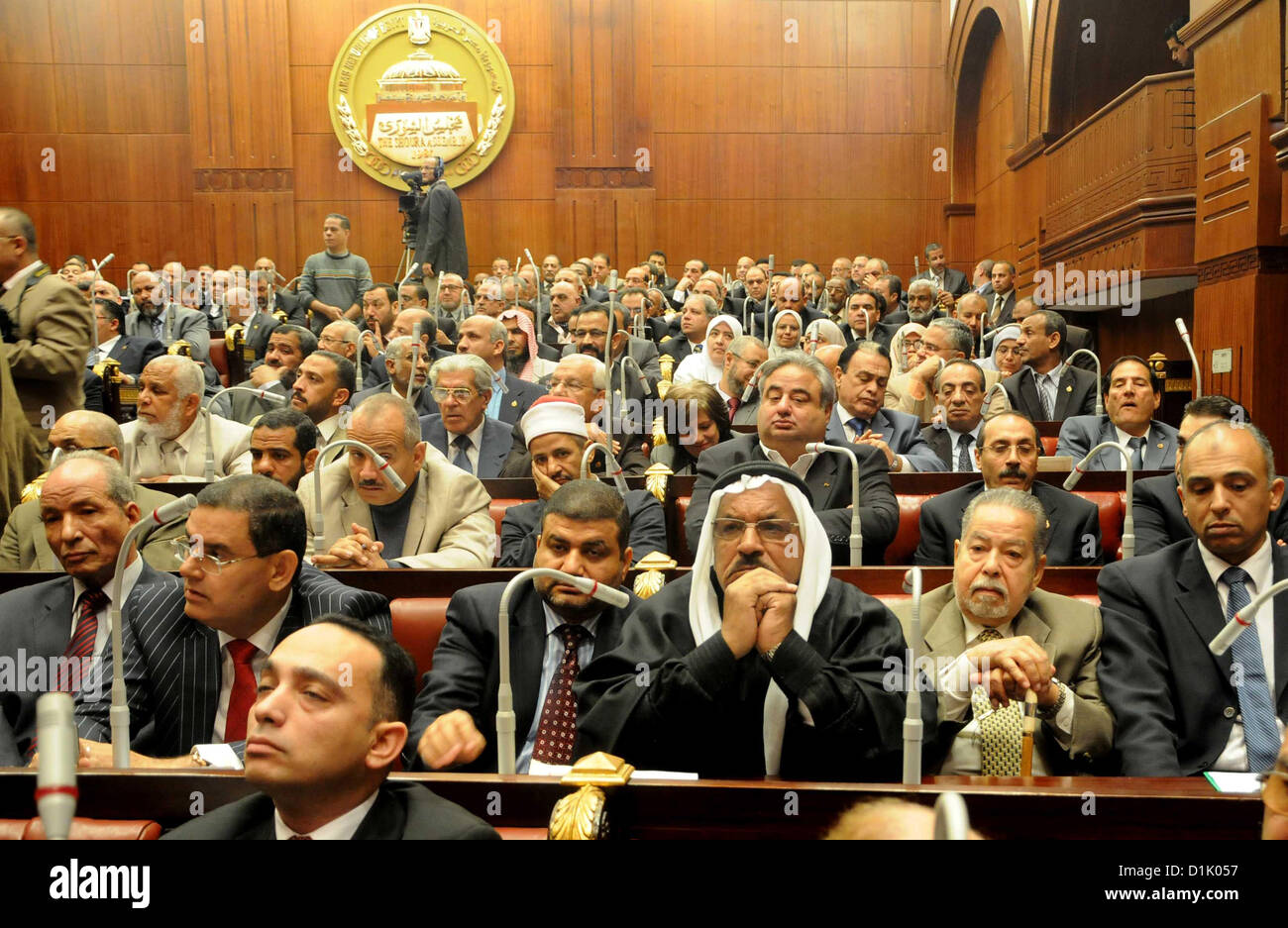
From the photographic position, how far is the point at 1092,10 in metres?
10.1

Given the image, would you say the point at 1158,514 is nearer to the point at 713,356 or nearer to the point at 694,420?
the point at 694,420

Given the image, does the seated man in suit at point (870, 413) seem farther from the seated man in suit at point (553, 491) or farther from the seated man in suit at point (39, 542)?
the seated man in suit at point (39, 542)

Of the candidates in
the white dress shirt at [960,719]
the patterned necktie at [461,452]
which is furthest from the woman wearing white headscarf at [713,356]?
the white dress shirt at [960,719]

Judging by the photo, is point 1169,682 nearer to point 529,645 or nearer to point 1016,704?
point 1016,704

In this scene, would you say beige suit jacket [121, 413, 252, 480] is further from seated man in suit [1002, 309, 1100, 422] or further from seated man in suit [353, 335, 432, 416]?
seated man in suit [1002, 309, 1100, 422]

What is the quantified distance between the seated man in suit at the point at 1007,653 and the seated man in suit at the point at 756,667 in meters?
0.16

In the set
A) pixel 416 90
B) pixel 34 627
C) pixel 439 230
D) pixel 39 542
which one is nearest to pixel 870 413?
pixel 39 542

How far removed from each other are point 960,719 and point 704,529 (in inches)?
25.5

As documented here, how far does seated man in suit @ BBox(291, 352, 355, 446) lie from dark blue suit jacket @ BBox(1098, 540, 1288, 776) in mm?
3285

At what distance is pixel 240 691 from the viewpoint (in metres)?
2.65

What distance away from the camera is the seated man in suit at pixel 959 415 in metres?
5.23

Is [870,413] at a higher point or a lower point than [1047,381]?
lower

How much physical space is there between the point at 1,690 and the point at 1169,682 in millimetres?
2512
